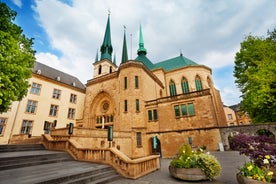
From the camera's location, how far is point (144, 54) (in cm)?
3419

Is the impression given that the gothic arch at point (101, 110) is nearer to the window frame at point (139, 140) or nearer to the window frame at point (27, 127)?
the window frame at point (139, 140)

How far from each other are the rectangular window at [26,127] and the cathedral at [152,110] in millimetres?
7216

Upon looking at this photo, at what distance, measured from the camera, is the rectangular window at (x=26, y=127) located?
59.1 ft

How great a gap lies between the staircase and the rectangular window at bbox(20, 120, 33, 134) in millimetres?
11674

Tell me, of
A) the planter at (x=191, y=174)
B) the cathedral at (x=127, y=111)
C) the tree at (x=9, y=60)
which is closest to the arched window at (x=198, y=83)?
the cathedral at (x=127, y=111)

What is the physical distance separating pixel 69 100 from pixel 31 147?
1513 cm

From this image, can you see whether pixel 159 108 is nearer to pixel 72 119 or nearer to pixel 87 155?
pixel 87 155

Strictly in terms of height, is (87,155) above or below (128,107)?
below

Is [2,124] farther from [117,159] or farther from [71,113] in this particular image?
[117,159]

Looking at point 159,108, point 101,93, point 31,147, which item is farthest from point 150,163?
point 101,93

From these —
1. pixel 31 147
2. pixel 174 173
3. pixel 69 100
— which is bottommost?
pixel 174 173

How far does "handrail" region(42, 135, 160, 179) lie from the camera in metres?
5.96

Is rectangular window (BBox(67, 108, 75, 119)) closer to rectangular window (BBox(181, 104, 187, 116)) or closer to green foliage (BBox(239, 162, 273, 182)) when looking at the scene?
rectangular window (BBox(181, 104, 187, 116))

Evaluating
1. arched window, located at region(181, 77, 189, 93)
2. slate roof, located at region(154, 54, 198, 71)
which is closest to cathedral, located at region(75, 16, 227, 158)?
arched window, located at region(181, 77, 189, 93)
